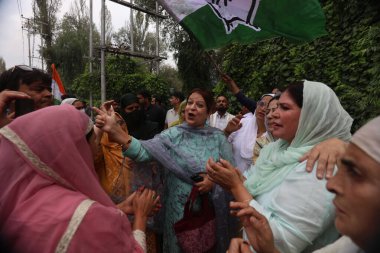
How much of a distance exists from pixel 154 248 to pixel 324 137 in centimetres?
176

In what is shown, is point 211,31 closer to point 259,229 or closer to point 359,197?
point 259,229

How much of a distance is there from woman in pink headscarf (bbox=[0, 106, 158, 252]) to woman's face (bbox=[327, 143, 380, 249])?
80 cm

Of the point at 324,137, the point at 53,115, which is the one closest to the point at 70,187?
the point at 53,115

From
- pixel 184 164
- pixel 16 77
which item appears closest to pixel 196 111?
pixel 184 164

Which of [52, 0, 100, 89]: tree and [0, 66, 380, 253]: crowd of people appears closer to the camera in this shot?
[0, 66, 380, 253]: crowd of people

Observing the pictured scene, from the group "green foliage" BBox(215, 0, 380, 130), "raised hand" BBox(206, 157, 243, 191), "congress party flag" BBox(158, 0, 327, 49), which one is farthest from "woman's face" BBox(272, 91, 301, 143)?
"green foliage" BBox(215, 0, 380, 130)

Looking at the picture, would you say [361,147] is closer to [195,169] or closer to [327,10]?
[195,169]

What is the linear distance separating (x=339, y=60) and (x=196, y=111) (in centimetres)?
364

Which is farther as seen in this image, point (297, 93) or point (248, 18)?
point (248, 18)

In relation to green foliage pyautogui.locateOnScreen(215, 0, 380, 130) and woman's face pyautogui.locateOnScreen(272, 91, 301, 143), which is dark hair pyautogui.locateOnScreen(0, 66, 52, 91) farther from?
green foliage pyautogui.locateOnScreen(215, 0, 380, 130)

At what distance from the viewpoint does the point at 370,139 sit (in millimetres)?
833

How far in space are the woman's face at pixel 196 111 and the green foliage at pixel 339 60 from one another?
256 cm

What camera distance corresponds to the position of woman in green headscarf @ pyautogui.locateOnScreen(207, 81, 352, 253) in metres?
1.45

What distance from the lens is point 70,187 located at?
1.29m
